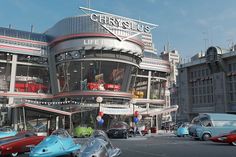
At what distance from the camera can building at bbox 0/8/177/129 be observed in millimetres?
50875

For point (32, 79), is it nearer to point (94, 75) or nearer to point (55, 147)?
point (94, 75)

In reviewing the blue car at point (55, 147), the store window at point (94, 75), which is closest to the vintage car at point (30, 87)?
the store window at point (94, 75)

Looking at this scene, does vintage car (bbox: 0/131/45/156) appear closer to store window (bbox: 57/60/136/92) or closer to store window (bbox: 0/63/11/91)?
store window (bbox: 57/60/136/92)

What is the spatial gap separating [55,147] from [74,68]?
1610 inches

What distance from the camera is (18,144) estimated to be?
14.8 m

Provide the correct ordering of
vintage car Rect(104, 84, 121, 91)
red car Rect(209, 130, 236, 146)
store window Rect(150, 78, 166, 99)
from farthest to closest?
1. store window Rect(150, 78, 166, 99)
2. vintage car Rect(104, 84, 121, 91)
3. red car Rect(209, 130, 236, 146)

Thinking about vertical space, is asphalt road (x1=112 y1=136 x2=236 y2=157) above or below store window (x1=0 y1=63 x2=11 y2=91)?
below

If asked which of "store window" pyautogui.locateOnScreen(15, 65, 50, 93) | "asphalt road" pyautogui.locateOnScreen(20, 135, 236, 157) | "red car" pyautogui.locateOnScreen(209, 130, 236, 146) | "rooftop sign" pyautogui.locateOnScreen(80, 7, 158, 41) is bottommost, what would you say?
"asphalt road" pyautogui.locateOnScreen(20, 135, 236, 157)

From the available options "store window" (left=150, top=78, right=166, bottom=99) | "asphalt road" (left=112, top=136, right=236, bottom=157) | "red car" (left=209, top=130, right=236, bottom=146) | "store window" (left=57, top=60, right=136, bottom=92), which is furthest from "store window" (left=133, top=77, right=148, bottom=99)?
"asphalt road" (left=112, top=136, right=236, bottom=157)

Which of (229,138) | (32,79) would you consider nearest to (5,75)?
(32,79)

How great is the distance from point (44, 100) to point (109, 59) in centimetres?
1476

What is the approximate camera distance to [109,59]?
169 feet

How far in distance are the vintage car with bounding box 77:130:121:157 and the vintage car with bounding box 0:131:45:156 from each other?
5188mm

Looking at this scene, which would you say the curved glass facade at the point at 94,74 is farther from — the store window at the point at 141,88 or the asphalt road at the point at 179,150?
the asphalt road at the point at 179,150
